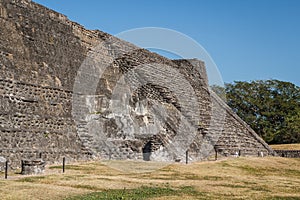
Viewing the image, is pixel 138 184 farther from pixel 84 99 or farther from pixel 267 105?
pixel 267 105

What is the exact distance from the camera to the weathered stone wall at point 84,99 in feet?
44.9

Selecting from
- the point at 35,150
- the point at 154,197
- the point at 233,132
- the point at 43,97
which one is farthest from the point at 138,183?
the point at 233,132

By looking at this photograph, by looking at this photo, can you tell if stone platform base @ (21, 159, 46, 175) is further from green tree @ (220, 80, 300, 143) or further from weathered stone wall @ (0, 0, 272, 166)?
green tree @ (220, 80, 300, 143)

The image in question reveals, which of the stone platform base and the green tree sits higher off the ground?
the green tree

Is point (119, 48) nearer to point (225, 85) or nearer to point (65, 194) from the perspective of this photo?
point (65, 194)

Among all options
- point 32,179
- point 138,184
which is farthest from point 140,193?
point 32,179

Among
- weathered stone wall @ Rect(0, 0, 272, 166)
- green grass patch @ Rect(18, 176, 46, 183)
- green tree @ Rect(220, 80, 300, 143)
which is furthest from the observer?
green tree @ Rect(220, 80, 300, 143)

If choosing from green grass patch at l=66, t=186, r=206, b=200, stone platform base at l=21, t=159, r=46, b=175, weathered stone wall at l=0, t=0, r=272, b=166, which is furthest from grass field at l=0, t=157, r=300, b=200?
weathered stone wall at l=0, t=0, r=272, b=166

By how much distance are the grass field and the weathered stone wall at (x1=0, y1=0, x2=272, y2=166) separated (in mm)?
1072

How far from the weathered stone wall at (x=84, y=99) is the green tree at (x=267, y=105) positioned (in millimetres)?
18818

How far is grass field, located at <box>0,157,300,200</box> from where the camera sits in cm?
945

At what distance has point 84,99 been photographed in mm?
16391

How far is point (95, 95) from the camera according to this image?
17031mm

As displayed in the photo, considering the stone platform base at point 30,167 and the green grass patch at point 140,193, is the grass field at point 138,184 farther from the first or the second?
the stone platform base at point 30,167
